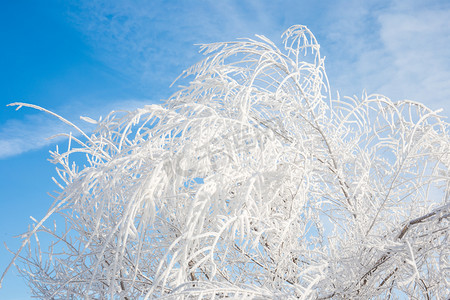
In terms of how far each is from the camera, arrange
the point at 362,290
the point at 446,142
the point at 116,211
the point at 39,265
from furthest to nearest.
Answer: the point at 39,265, the point at 116,211, the point at 446,142, the point at 362,290

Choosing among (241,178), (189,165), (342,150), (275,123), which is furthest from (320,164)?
(189,165)

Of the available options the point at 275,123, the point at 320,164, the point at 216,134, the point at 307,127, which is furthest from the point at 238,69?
the point at 216,134

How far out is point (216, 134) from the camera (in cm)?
233

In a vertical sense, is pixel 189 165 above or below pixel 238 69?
below

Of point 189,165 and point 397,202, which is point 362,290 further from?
point 189,165

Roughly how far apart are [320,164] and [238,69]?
107 centimetres

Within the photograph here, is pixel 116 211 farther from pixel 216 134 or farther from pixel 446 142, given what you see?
pixel 446 142

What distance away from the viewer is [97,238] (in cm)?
368

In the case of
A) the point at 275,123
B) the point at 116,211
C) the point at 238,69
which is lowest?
the point at 116,211

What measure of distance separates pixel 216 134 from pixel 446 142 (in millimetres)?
2061

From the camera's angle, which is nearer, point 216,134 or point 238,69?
point 216,134

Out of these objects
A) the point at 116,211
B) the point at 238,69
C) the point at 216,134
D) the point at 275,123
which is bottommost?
the point at 216,134

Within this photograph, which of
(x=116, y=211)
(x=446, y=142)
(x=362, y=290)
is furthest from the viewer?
(x=116, y=211)

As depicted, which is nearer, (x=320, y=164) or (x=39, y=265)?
(x=320, y=164)
